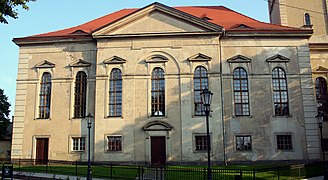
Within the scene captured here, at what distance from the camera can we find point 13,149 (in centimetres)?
2819

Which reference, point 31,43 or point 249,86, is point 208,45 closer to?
point 249,86

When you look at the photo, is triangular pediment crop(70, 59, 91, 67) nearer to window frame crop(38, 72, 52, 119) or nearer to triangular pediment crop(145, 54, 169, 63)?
window frame crop(38, 72, 52, 119)

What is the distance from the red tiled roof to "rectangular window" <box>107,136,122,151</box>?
9.72 meters

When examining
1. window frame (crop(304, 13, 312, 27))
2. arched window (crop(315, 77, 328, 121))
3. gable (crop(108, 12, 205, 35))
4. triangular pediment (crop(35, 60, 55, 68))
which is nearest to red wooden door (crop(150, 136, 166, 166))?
gable (crop(108, 12, 205, 35))

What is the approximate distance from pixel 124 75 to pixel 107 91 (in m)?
2.04

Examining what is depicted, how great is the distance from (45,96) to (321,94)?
2611cm

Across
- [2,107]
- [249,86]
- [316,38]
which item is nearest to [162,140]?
[249,86]

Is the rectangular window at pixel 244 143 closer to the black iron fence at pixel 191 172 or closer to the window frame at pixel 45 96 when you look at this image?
the black iron fence at pixel 191 172

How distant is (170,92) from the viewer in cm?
2738

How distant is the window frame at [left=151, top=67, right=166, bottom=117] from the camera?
90.0 ft

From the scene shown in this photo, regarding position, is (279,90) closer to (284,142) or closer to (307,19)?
(284,142)

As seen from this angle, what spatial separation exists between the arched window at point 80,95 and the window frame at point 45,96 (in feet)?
8.38

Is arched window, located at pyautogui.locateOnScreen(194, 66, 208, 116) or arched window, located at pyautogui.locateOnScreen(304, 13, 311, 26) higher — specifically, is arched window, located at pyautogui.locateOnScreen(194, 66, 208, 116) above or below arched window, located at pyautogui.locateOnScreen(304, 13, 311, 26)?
below

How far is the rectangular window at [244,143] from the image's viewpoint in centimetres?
2661
